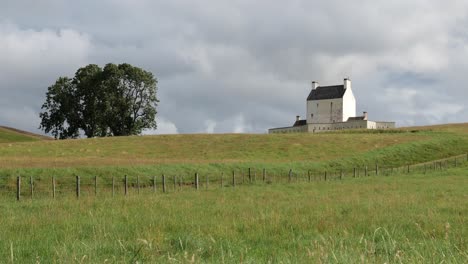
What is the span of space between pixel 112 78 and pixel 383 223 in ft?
255

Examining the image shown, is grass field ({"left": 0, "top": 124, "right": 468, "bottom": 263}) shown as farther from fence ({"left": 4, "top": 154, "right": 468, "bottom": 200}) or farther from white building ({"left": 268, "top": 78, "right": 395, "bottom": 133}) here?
white building ({"left": 268, "top": 78, "right": 395, "bottom": 133})

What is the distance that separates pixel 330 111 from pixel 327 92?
6179mm

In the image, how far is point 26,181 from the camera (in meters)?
36.1

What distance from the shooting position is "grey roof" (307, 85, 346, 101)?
451 ft

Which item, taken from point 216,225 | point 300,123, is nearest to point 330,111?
point 300,123

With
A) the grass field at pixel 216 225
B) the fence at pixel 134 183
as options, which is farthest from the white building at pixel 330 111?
the grass field at pixel 216 225

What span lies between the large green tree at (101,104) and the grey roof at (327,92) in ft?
213

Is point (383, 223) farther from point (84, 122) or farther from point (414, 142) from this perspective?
point (84, 122)

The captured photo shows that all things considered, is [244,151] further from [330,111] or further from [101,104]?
[330,111]

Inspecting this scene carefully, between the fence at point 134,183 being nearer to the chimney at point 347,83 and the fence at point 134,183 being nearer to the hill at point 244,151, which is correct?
the hill at point 244,151

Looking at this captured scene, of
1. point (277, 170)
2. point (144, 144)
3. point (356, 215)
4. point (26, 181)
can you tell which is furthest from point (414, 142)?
point (356, 215)

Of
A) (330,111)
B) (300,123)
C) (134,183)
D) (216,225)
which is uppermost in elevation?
(330,111)

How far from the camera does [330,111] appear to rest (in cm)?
13725

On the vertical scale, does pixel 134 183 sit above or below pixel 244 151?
below
